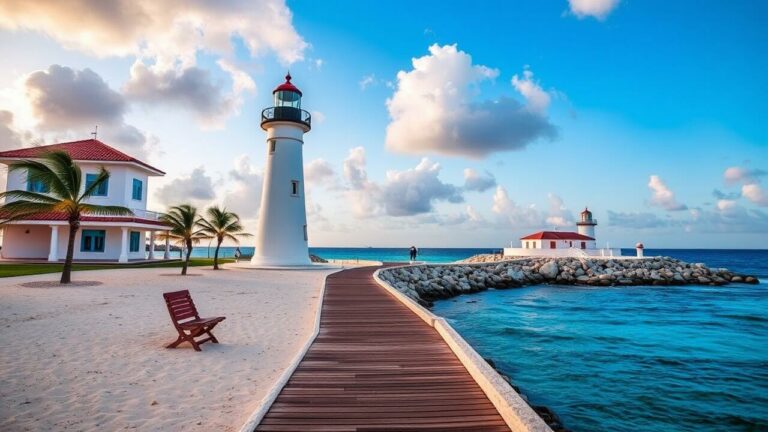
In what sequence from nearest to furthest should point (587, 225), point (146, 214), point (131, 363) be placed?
point (131, 363)
point (146, 214)
point (587, 225)

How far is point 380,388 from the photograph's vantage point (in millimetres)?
5078

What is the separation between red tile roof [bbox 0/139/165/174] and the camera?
28594 millimetres

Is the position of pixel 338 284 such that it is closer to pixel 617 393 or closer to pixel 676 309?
pixel 617 393

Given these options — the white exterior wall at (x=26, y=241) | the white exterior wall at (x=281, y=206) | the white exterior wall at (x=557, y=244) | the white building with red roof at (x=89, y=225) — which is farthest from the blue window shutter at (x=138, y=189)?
the white exterior wall at (x=557, y=244)

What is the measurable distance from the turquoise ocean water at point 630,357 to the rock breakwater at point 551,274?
8.27 ft

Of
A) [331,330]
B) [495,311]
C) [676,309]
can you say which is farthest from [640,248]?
[331,330]

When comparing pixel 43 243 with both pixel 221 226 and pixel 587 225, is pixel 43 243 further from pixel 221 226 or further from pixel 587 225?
pixel 587 225

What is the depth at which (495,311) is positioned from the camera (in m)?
18.2

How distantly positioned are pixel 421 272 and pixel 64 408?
873 inches

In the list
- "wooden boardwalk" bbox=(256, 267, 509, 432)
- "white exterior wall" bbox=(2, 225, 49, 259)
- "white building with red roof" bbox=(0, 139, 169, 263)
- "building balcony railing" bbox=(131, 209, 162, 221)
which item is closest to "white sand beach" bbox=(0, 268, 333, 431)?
"wooden boardwalk" bbox=(256, 267, 509, 432)

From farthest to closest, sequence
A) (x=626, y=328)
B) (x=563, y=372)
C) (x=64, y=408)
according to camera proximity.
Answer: (x=626, y=328), (x=563, y=372), (x=64, y=408)

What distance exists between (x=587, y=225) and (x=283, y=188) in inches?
1425

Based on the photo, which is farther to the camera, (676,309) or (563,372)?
(676,309)

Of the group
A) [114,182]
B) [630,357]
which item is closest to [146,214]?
[114,182]
